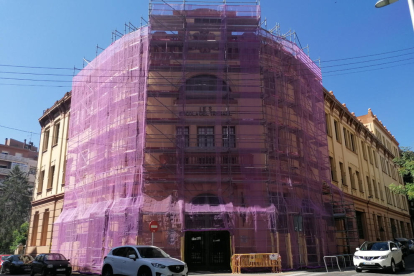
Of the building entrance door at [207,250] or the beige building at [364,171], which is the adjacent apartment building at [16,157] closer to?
the building entrance door at [207,250]

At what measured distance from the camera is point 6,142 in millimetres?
69500

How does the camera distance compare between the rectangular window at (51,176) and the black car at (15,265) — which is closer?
the black car at (15,265)

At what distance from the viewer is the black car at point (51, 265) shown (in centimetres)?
1648

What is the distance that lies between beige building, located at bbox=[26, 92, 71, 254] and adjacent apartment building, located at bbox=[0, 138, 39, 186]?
3305 cm

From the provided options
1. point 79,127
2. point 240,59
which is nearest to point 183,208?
point 240,59

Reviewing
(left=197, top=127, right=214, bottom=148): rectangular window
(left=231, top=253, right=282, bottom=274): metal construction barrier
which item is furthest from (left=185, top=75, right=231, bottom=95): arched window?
(left=231, top=253, right=282, bottom=274): metal construction barrier

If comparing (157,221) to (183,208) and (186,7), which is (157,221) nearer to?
(183,208)

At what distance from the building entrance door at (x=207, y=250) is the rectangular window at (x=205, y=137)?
4.72m

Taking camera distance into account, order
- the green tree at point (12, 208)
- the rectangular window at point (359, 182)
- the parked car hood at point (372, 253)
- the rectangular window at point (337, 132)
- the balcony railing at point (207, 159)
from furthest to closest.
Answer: the green tree at point (12, 208) < the rectangular window at point (359, 182) < the rectangular window at point (337, 132) < the balcony railing at point (207, 159) < the parked car hood at point (372, 253)

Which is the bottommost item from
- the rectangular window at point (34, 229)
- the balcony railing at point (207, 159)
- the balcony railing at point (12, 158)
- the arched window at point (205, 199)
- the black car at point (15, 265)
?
the black car at point (15, 265)

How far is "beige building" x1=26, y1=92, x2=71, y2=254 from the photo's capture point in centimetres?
2638

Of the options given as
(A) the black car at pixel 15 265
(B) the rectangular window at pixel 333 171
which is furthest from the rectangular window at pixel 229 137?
(A) the black car at pixel 15 265

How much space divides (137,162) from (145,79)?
4.74m

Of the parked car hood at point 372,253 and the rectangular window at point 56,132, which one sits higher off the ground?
the rectangular window at point 56,132
